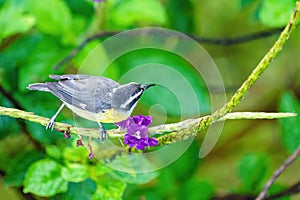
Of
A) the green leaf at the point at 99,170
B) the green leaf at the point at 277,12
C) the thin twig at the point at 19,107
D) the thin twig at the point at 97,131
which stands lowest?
the thin twig at the point at 97,131

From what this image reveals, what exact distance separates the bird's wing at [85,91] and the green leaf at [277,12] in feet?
1.38

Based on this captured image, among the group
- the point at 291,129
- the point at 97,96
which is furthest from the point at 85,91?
the point at 291,129

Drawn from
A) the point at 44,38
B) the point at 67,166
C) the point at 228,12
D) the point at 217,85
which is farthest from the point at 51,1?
the point at 228,12

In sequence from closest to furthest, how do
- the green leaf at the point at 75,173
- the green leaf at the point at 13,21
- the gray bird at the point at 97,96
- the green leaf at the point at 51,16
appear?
1. the gray bird at the point at 97,96
2. the green leaf at the point at 75,173
3. the green leaf at the point at 13,21
4. the green leaf at the point at 51,16

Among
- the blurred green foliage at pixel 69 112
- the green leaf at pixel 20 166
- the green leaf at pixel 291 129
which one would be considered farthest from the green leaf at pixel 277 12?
the green leaf at pixel 20 166

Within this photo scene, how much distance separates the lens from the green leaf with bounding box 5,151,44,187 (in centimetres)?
74

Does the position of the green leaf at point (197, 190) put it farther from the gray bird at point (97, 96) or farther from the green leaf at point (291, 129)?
the gray bird at point (97, 96)

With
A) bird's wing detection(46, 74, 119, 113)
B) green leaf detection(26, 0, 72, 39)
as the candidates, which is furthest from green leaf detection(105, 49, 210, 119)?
bird's wing detection(46, 74, 119, 113)

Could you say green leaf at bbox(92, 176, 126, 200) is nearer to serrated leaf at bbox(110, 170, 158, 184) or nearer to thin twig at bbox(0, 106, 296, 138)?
serrated leaf at bbox(110, 170, 158, 184)

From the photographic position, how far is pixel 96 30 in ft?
2.89

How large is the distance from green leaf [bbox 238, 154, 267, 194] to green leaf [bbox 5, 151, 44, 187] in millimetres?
379

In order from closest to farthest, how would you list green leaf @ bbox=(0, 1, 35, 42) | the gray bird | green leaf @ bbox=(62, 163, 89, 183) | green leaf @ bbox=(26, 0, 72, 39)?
the gray bird
green leaf @ bbox=(62, 163, 89, 183)
green leaf @ bbox=(0, 1, 35, 42)
green leaf @ bbox=(26, 0, 72, 39)

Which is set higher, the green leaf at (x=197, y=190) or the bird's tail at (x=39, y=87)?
the green leaf at (x=197, y=190)

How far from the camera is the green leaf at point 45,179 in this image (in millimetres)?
655
